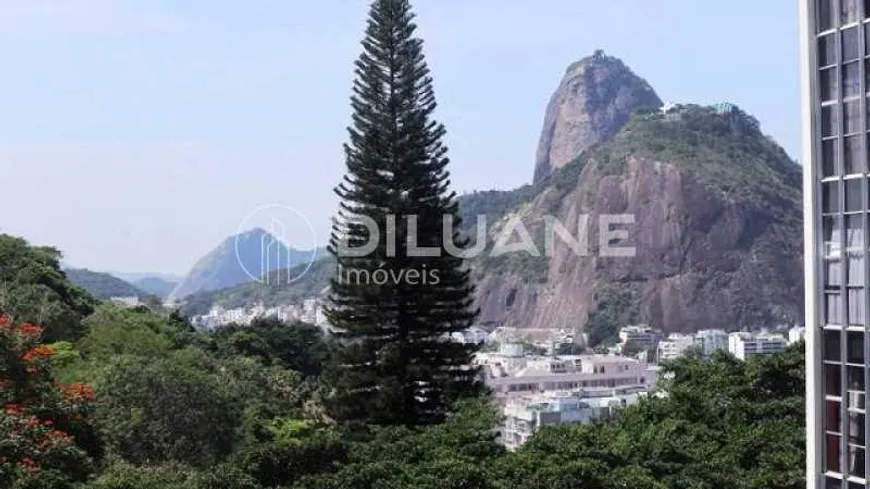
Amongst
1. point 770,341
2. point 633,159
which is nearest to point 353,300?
point 770,341

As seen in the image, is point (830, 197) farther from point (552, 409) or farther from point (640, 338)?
point (640, 338)

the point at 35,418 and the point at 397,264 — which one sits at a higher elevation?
the point at 397,264

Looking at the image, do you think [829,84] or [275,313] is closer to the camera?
[829,84]

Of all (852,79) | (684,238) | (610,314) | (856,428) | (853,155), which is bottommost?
(610,314)

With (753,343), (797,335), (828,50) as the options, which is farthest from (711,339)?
(828,50)

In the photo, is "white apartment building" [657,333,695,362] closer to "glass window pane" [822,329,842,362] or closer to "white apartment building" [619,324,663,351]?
"white apartment building" [619,324,663,351]

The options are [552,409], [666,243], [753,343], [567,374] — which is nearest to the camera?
[552,409]

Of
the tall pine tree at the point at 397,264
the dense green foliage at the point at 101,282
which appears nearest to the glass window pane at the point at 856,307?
the tall pine tree at the point at 397,264

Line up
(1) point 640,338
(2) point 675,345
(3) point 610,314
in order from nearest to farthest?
(2) point 675,345 < (1) point 640,338 < (3) point 610,314
